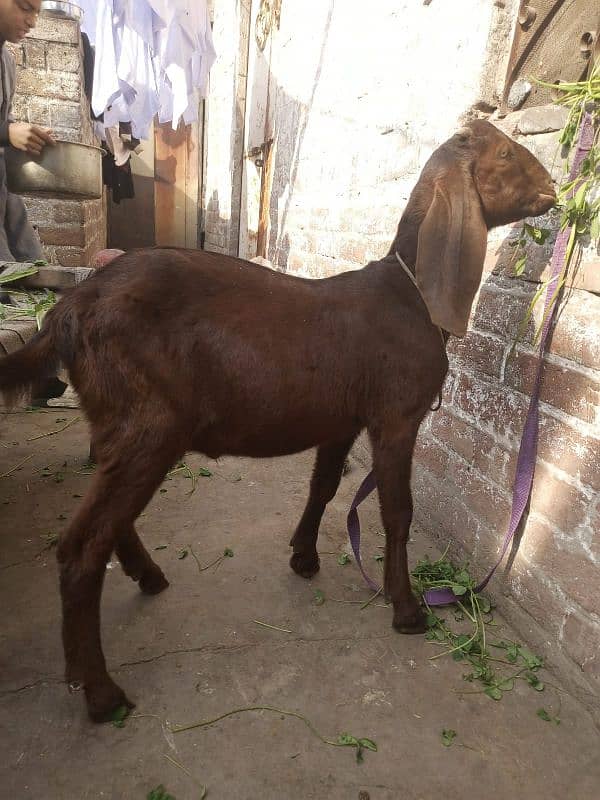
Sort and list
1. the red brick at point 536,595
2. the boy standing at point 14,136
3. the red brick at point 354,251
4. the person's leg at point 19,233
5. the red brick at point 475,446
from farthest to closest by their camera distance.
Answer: the person's leg at point 19,233 < the red brick at point 354,251 < the boy standing at point 14,136 < the red brick at point 475,446 < the red brick at point 536,595

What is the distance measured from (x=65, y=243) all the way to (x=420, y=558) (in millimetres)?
4687

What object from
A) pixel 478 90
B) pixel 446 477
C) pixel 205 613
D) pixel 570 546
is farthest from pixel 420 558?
pixel 478 90

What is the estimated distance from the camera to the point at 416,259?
1.92 metres

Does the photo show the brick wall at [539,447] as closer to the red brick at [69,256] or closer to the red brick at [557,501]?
the red brick at [557,501]

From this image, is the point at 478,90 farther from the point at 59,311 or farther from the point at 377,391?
the point at 59,311

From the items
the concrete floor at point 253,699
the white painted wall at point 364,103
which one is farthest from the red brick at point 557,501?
the white painted wall at point 364,103

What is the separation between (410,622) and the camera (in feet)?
6.95

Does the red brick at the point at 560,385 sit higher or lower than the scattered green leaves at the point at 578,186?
lower

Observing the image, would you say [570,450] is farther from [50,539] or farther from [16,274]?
[16,274]

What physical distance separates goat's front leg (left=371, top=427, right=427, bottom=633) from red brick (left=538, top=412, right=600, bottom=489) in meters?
0.50

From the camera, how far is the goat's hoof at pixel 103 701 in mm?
1639

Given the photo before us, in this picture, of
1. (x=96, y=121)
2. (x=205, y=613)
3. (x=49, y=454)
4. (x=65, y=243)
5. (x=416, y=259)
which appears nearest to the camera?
(x=416, y=259)

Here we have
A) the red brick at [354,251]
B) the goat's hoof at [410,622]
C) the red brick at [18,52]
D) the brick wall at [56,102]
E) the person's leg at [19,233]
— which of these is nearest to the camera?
the goat's hoof at [410,622]

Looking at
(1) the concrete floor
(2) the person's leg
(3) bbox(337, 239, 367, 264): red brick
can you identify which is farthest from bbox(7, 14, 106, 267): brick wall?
(1) the concrete floor
